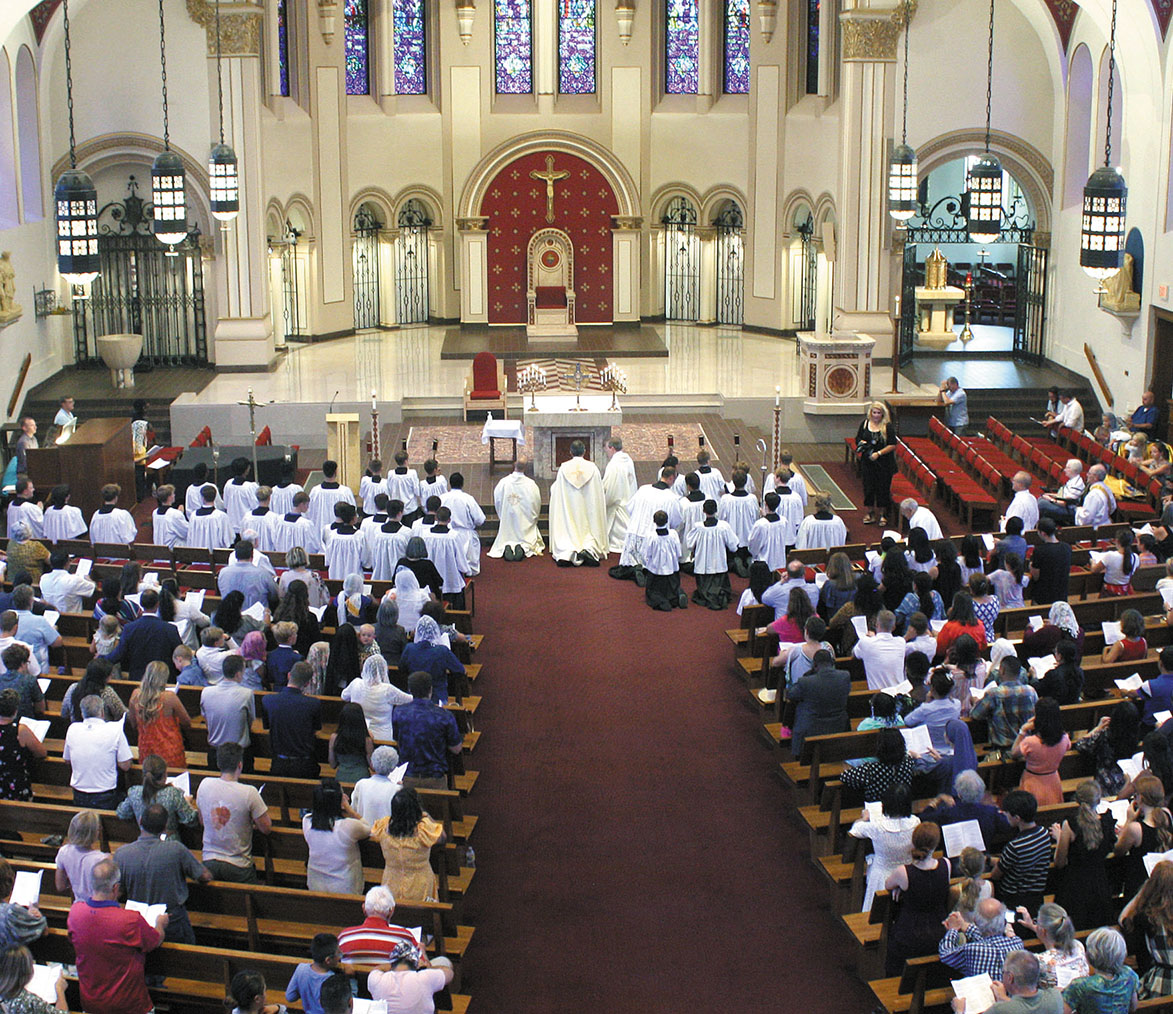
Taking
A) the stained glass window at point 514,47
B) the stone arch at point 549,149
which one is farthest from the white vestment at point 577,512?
the stained glass window at point 514,47

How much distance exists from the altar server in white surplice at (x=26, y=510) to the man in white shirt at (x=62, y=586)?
8.70 ft

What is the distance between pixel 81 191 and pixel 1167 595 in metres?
12.0

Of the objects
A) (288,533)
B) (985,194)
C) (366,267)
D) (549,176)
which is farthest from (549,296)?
(288,533)

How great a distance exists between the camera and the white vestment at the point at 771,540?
15.9 m

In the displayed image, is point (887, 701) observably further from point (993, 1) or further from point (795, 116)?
point (795, 116)

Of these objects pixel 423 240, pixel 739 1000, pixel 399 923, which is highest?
pixel 423 240

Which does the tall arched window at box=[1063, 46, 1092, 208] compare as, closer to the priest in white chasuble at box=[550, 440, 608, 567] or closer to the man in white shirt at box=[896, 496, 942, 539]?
the priest in white chasuble at box=[550, 440, 608, 567]

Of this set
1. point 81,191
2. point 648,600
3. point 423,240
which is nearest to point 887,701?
point 648,600

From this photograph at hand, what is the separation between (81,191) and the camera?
16969 millimetres

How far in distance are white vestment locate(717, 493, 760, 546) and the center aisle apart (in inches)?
71.0

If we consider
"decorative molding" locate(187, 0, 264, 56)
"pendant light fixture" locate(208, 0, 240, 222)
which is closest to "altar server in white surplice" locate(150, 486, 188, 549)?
"pendant light fixture" locate(208, 0, 240, 222)

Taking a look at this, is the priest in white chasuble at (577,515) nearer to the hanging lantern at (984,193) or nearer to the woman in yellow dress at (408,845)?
the hanging lantern at (984,193)

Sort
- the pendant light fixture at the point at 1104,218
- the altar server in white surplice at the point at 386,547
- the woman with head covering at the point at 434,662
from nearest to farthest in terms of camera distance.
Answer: the woman with head covering at the point at 434,662
the altar server in white surplice at the point at 386,547
the pendant light fixture at the point at 1104,218

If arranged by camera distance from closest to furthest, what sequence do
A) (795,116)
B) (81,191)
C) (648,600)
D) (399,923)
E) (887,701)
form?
1. (399,923)
2. (887,701)
3. (648,600)
4. (81,191)
5. (795,116)
